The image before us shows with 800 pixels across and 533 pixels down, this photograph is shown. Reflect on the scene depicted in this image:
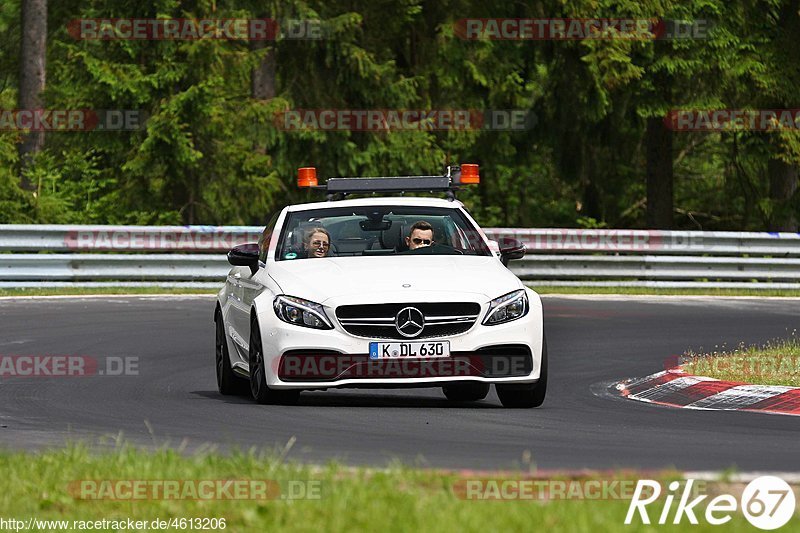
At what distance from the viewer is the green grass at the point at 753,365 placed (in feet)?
47.4

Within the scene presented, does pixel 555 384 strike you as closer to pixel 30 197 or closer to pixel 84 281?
pixel 84 281

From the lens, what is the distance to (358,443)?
1023 centimetres

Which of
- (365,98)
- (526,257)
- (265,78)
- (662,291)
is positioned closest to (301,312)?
(526,257)

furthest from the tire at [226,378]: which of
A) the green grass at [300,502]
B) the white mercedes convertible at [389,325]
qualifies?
the green grass at [300,502]

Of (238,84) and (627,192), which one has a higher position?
(238,84)

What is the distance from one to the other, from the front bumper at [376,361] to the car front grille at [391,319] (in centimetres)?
6

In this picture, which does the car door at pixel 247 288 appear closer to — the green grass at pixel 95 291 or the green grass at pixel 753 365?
the green grass at pixel 753 365

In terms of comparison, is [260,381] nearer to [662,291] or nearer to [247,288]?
[247,288]

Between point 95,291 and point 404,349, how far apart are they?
51.5ft

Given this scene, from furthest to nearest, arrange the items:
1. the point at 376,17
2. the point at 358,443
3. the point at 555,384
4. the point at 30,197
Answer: the point at 376,17 → the point at 30,197 → the point at 555,384 → the point at 358,443

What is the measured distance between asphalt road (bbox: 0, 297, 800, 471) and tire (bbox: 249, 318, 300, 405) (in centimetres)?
10

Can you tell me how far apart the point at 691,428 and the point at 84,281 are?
17756 mm

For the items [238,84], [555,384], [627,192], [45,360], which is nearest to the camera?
[555,384]

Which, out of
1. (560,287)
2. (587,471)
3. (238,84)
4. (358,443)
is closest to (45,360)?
(358,443)
